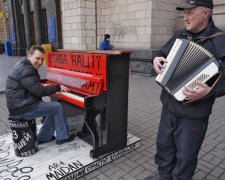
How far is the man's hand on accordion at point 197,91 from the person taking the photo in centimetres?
180

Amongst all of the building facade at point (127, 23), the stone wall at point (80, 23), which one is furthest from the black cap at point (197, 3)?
the stone wall at point (80, 23)

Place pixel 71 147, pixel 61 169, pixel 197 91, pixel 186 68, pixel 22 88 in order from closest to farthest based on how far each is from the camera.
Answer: pixel 197 91 < pixel 186 68 < pixel 61 169 < pixel 22 88 < pixel 71 147

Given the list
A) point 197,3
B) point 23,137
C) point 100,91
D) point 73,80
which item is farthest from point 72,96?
point 197,3

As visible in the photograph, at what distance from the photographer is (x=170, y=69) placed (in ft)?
6.68

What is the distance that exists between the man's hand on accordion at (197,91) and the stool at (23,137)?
2.07 m

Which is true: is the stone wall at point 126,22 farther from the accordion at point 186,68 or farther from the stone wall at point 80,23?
the accordion at point 186,68

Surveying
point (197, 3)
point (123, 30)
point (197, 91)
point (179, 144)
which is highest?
point (123, 30)

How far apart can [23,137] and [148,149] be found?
5.96ft

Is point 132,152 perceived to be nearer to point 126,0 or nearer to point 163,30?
point 163,30

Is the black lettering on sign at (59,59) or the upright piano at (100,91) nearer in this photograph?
the upright piano at (100,91)

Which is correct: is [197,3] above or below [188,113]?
above

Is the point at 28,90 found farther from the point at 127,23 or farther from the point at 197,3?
the point at 127,23

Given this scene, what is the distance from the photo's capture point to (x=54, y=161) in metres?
2.87

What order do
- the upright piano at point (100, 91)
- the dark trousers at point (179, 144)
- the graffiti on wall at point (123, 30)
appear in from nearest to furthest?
the dark trousers at point (179, 144) → the upright piano at point (100, 91) → the graffiti on wall at point (123, 30)
